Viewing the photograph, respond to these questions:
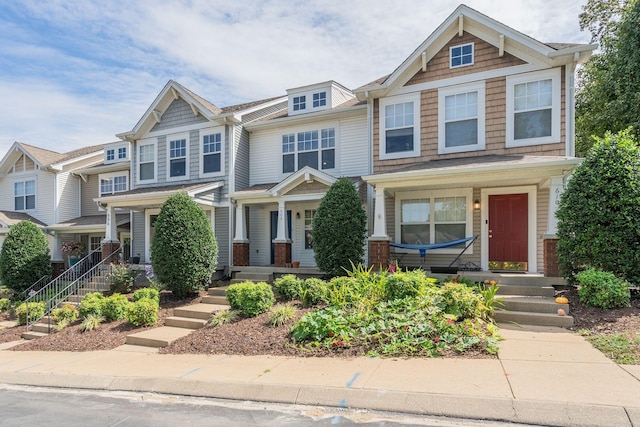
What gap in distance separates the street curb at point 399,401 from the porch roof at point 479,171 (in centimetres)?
637

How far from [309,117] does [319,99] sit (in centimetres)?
100

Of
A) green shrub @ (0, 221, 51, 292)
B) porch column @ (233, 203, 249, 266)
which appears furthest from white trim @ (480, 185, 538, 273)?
green shrub @ (0, 221, 51, 292)

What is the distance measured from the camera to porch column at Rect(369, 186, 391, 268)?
10.6 m

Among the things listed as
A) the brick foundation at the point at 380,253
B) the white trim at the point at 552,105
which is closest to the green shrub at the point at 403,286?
the brick foundation at the point at 380,253

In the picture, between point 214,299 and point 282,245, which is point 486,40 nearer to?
point 282,245

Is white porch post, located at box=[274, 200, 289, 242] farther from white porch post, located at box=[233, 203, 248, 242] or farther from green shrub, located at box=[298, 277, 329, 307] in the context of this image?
green shrub, located at box=[298, 277, 329, 307]

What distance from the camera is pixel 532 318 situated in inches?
287

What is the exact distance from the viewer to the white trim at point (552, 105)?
988 cm

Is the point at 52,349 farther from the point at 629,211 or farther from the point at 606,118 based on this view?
the point at 606,118

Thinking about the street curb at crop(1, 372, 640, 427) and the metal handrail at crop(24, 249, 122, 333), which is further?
the metal handrail at crop(24, 249, 122, 333)

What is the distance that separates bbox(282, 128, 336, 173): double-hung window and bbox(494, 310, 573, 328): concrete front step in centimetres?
746

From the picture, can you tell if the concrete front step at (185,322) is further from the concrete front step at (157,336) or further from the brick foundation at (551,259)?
the brick foundation at (551,259)

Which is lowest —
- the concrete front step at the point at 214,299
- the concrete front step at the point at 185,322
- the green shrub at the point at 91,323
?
the green shrub at the point at 91,323

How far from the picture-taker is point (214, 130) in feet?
47.4
